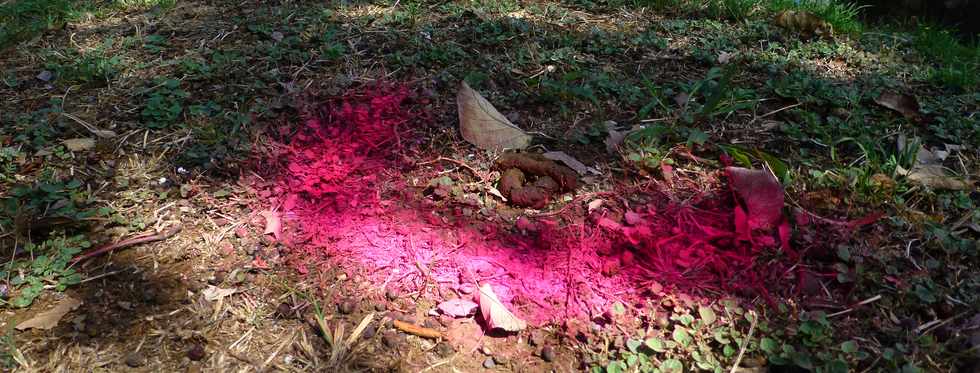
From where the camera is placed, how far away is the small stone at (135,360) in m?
1.77

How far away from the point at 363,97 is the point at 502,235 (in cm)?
95

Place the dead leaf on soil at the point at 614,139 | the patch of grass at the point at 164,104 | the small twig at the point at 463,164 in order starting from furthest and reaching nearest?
the patch of grass at the point at 164,104
the dead leaf on soil at the point at 614,139
the small twig at the point at 463,164

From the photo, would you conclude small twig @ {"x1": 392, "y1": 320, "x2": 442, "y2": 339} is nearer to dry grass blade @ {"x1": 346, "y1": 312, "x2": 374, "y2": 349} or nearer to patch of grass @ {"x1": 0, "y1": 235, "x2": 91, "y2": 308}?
dry grass blade @ {"x1": 346, "y1": 312, "x2": 374, "y2": 349}

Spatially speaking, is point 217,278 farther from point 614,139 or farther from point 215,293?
point 614,139

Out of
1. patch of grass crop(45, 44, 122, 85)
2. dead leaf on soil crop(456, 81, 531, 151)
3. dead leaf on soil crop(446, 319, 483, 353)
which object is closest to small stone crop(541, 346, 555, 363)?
dead leaf on soil crop(446, 319, 483, 353)

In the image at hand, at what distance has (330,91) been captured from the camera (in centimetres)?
276

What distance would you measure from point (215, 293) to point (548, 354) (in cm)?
101

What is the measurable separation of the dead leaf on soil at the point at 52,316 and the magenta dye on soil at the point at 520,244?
62cm

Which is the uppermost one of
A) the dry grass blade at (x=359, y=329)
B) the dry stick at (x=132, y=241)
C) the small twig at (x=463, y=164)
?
the small twig at (x=463, y=164)

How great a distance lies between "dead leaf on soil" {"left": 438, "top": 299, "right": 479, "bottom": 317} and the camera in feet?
6.29

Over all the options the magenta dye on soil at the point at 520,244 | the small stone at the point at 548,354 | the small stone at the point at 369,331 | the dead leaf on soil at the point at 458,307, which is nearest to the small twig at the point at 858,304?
the magenta dye on soil at the point at 520,244

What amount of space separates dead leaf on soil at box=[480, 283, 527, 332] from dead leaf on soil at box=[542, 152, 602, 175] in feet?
2.25

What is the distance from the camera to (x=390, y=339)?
1.85 metres

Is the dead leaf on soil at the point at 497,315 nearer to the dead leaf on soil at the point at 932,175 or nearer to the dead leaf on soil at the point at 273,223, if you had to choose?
the dead leaf on soil at the point at 273,223
